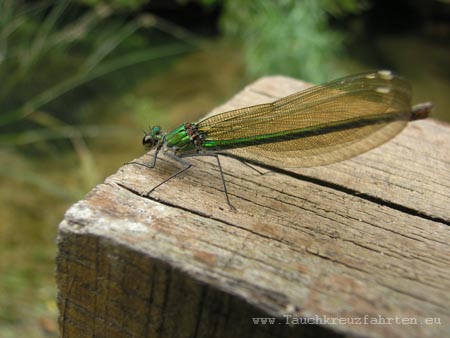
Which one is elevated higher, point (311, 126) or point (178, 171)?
point (311, 126)

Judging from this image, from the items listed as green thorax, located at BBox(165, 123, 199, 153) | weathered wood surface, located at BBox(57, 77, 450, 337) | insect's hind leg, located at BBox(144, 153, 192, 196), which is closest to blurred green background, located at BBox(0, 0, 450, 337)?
green thorax, located at BBox(165, 123, 199, 153)

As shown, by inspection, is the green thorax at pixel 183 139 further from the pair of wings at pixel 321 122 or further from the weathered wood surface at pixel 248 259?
the weathered wood surface at pixel 248 259

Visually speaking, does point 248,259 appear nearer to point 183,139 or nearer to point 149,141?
point 183,139

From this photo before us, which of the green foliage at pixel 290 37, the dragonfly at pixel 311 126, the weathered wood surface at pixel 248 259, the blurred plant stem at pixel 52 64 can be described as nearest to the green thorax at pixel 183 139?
the dragonfly at pixel 311 126

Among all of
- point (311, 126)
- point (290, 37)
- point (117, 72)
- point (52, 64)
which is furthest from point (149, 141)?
point (117, 72)

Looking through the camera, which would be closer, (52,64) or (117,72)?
(52,64)

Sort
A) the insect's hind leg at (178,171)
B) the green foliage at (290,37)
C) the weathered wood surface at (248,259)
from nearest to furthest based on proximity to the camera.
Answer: the weathered wood surface at (248,259) < the insect's hind leg at (178,171) < the green foliage at (290,37)

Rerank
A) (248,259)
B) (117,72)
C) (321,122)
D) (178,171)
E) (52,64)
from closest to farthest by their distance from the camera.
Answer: (248,259) → (178,171) → (321,122) → (52,64) → (117,72)
